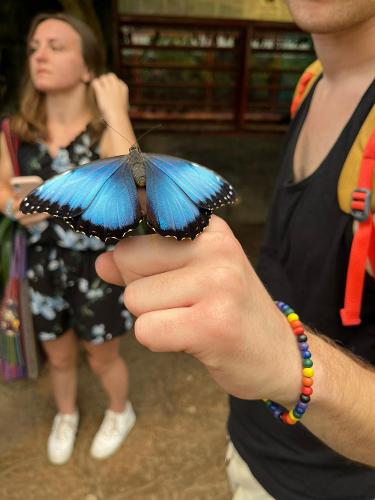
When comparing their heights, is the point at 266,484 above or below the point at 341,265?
below

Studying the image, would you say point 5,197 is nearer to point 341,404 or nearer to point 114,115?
point 114,115

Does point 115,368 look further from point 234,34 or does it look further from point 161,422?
point 234,34

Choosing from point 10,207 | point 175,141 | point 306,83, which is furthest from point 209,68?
point 10,207

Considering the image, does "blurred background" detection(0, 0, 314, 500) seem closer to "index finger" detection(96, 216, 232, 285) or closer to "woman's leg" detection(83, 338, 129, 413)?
"woman's leg" detection(83, 338, 129, 413)

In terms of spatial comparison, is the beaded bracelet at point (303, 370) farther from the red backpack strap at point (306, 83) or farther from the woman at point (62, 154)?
the woman at point (62, 154)

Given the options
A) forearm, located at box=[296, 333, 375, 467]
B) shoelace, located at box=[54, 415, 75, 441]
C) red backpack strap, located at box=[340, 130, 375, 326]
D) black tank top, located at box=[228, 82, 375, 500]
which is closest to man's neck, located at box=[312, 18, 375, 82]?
black tank top, located at box=[228, 82, 375, 500]

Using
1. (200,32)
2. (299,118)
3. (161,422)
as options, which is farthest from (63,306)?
(200,32)
